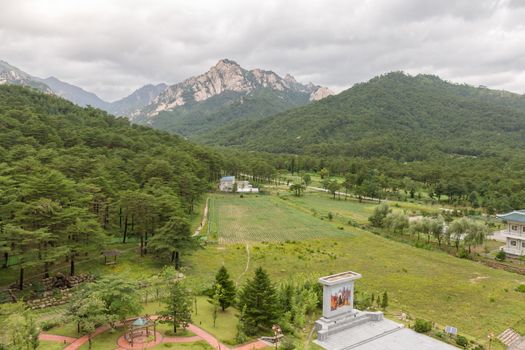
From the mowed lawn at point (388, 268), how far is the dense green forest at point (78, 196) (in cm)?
721

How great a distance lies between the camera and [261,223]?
6256cm

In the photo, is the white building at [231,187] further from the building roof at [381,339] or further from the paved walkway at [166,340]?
the paved walkway at [166,340]

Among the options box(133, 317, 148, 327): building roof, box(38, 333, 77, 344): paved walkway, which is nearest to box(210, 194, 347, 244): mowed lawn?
box(133, 317, 148, 327): building roof

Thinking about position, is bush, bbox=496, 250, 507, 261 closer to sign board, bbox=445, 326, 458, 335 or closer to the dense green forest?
sign board, bbox=445, 326, 458, 335

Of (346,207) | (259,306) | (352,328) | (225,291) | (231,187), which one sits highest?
(231,187)

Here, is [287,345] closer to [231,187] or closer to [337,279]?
[337,279]

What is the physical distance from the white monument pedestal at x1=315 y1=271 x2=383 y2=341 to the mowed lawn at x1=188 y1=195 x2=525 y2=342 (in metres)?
3.50

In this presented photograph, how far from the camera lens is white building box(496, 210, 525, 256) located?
4928cm

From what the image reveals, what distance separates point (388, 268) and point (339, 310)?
1718 cm

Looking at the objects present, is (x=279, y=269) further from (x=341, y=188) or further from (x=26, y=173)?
(x=341, y=188)

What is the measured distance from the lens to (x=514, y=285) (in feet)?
122

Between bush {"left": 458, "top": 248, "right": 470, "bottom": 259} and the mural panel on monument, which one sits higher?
the mural panel on monument

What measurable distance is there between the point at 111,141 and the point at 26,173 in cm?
4073

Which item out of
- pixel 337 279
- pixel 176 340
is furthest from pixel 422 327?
pixel 176 340
